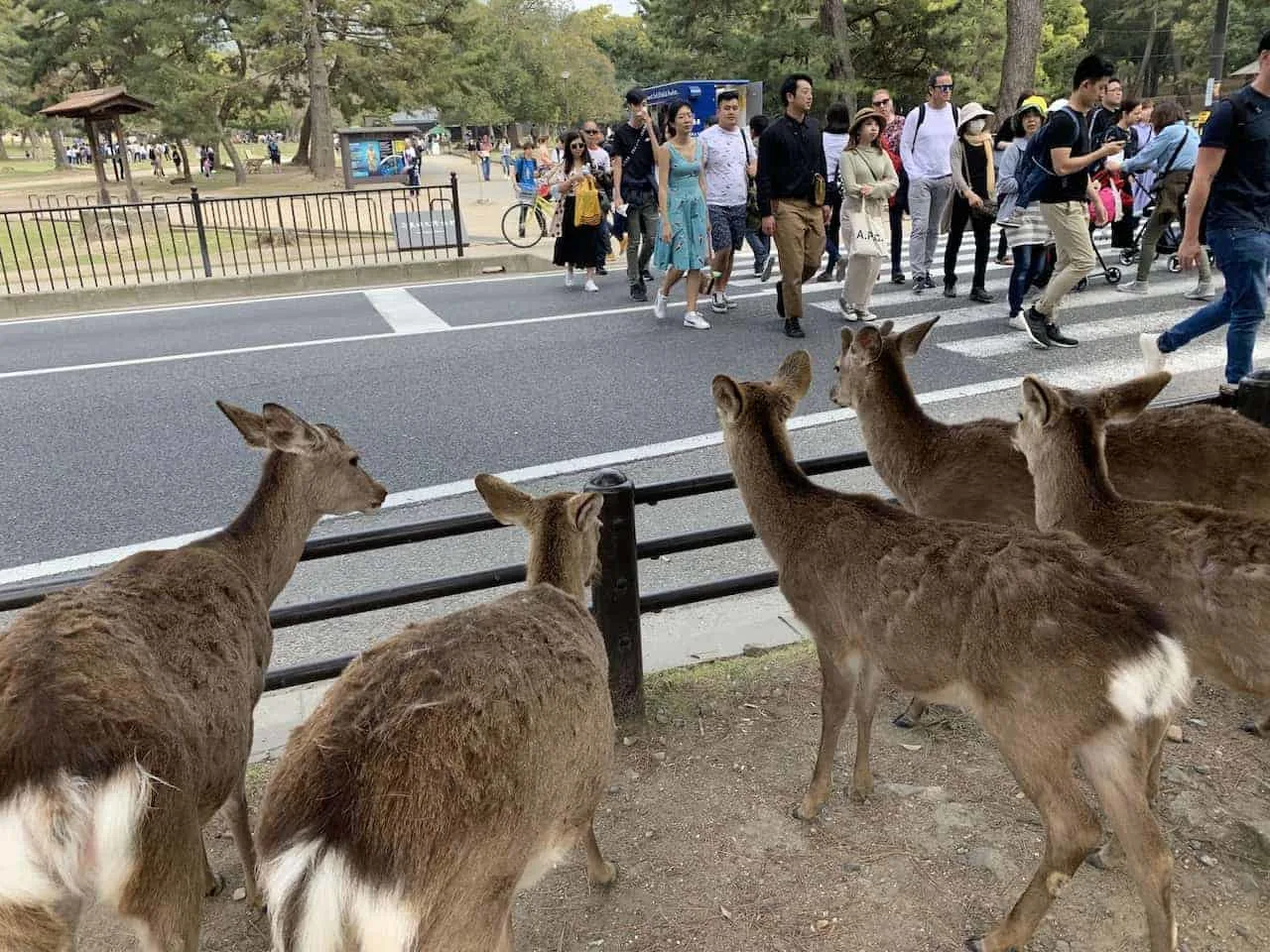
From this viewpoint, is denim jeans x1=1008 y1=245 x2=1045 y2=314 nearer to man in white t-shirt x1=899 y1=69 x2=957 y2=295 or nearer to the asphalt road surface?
the asphalt road surface

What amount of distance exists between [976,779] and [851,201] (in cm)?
765

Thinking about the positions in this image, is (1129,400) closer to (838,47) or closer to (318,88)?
(838,47)

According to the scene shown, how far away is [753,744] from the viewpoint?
3.69 metres

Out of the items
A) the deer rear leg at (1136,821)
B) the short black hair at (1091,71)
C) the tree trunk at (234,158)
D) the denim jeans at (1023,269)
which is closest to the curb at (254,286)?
the denim jeans at (1023,269)

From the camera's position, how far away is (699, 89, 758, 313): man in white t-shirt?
10.9 meters

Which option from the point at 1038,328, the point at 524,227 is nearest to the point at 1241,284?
the point at 1038,328

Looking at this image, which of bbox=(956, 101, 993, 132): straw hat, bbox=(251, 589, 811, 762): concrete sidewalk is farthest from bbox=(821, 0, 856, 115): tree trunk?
bbox=(251, 589, 811, 762): concrete sidewalk

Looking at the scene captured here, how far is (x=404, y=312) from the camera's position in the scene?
12.1 metres

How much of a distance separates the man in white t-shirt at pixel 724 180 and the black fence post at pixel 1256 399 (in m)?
7.00

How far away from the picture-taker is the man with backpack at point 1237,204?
6.00 metres

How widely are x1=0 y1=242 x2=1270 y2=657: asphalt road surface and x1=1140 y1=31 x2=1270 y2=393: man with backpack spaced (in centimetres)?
106

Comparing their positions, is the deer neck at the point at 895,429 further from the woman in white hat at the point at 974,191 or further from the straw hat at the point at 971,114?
the straw hat at the point at 971,114

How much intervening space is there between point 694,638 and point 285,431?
78.8 inches

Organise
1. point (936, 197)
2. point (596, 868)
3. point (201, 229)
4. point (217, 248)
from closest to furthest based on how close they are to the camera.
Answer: point (596, 868) < point (936, 197) < point (201, 229) < point (217, 248)
